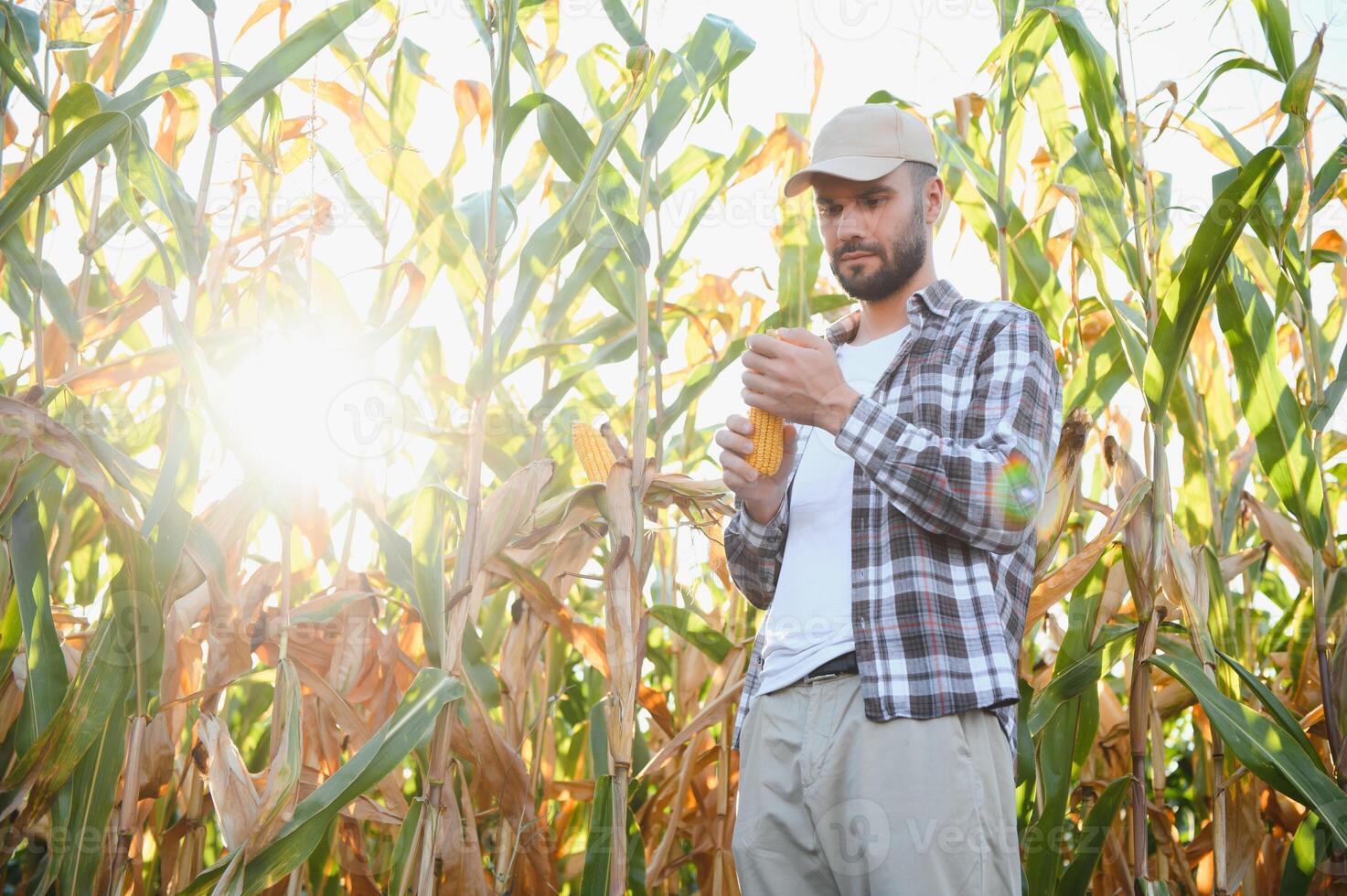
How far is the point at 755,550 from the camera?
1518mm

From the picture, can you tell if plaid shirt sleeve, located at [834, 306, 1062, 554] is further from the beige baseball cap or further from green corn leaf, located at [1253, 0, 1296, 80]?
green corn leaf, located at [1253, 0, 1296, 80]

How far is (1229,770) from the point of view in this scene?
1.78 metres

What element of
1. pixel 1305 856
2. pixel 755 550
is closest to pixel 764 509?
pixel 755 550

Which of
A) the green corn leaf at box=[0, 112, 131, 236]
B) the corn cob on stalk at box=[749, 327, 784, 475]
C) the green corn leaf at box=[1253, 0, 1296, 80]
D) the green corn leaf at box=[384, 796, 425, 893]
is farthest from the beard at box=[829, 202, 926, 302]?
the green corn leaf at box=[0, 112, 131, 236]

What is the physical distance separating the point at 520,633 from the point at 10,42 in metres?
1.39

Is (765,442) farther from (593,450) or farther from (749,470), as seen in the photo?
(593,450)

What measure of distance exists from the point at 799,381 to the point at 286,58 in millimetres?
1010

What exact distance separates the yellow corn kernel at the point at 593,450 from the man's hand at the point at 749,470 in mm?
331

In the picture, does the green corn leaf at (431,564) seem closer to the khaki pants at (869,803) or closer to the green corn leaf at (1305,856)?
the khaki pants at (869,803)

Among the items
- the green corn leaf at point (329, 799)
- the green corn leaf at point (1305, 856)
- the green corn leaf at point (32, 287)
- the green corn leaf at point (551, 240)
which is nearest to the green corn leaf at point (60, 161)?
the green corn leaf at point (32, 287)

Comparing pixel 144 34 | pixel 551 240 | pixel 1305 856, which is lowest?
pixel 1305 856

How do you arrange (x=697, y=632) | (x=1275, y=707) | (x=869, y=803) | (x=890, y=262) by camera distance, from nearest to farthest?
(x=869, y=803) → (x=890, y=262) → (x=1275, y=707) → (x=697, y=632)

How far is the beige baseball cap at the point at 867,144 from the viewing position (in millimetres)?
1437

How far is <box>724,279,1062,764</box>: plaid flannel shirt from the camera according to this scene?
1.22m
